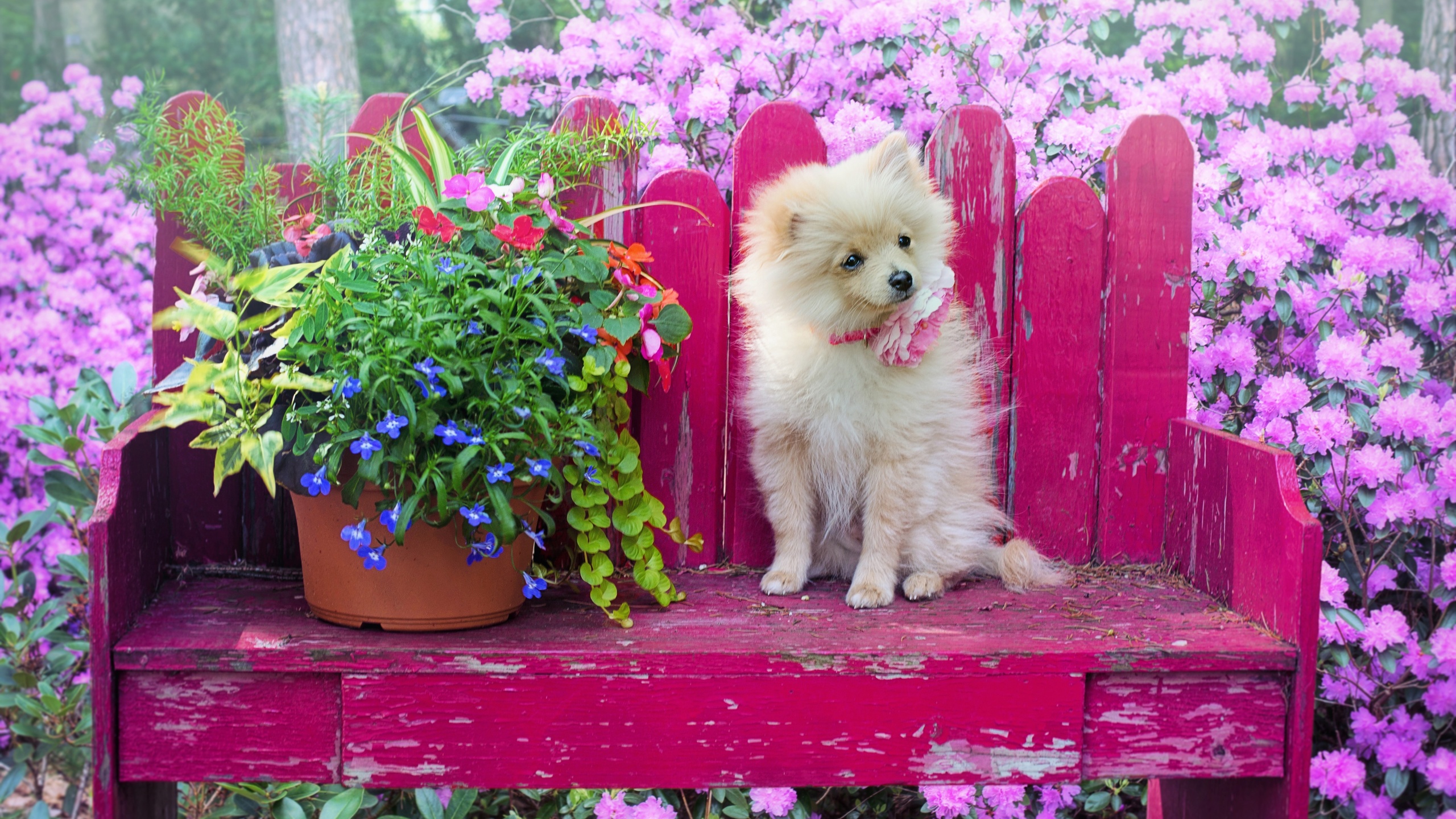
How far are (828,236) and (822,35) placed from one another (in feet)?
4.01

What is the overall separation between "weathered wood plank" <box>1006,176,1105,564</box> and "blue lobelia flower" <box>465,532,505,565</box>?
1.28 m

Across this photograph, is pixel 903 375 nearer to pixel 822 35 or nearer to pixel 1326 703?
pixel 822 35

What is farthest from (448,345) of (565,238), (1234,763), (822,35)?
(822,35)

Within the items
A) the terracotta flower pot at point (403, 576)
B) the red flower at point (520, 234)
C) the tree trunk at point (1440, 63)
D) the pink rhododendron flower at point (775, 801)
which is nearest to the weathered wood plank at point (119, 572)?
the terracotta flower pot at point (403, 576)

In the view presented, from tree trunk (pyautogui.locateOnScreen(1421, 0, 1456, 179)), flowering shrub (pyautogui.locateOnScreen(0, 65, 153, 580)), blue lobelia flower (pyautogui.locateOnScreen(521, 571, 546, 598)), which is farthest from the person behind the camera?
tree trunk (pyautogui.locateOnScreen(1421, 0, 1456, 179))

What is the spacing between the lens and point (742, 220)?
7.59 feet

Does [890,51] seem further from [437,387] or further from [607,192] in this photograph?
[437,387]

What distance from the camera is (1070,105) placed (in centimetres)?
285

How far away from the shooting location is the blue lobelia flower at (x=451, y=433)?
1.60 meters

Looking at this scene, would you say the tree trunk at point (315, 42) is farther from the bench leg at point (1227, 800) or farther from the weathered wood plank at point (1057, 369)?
the bench leg at point (1227, 800)

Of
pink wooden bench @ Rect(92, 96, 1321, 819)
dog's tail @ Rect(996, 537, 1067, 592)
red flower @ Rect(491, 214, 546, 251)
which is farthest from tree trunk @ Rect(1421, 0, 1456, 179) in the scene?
red flower @ Rect(491, 214, 546, 251)

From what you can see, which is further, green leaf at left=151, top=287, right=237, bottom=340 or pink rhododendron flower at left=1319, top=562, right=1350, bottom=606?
pink rhododendron flower at left=1319, top=562, right=1350, bottom=606

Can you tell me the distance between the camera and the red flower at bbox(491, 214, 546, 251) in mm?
1767

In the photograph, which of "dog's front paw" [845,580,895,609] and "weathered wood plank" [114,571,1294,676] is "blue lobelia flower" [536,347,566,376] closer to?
"weathered wood plank" [114,571,1294,676]
